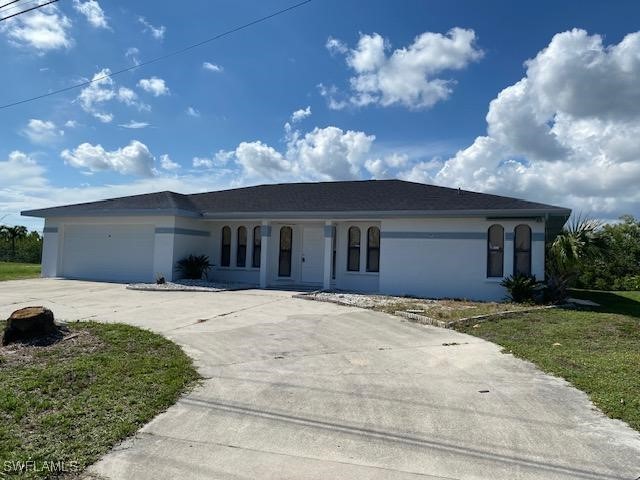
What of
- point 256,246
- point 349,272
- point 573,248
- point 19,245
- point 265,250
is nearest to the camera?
point 573,248

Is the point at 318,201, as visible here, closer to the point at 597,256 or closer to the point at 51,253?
the point at 597,256

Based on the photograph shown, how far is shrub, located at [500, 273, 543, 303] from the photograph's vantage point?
1477cm

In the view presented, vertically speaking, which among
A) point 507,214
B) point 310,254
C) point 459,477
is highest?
point 507,214

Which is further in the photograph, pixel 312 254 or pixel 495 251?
pixel 312 254

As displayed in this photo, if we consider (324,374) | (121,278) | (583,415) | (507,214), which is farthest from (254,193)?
(583,415)

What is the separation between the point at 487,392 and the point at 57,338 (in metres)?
6.66

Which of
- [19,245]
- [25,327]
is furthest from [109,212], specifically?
[19,245]

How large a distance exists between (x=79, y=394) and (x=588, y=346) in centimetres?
841

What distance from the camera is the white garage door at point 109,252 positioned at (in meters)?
20.0

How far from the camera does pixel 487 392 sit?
595 centimetres

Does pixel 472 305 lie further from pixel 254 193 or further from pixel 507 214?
pixel 254 193

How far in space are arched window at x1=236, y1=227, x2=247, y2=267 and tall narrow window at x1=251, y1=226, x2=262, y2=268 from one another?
0.45 meters

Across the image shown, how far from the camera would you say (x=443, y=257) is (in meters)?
16.7

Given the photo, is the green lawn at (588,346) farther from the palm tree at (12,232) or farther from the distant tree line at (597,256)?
the palm tree at (12,232)
